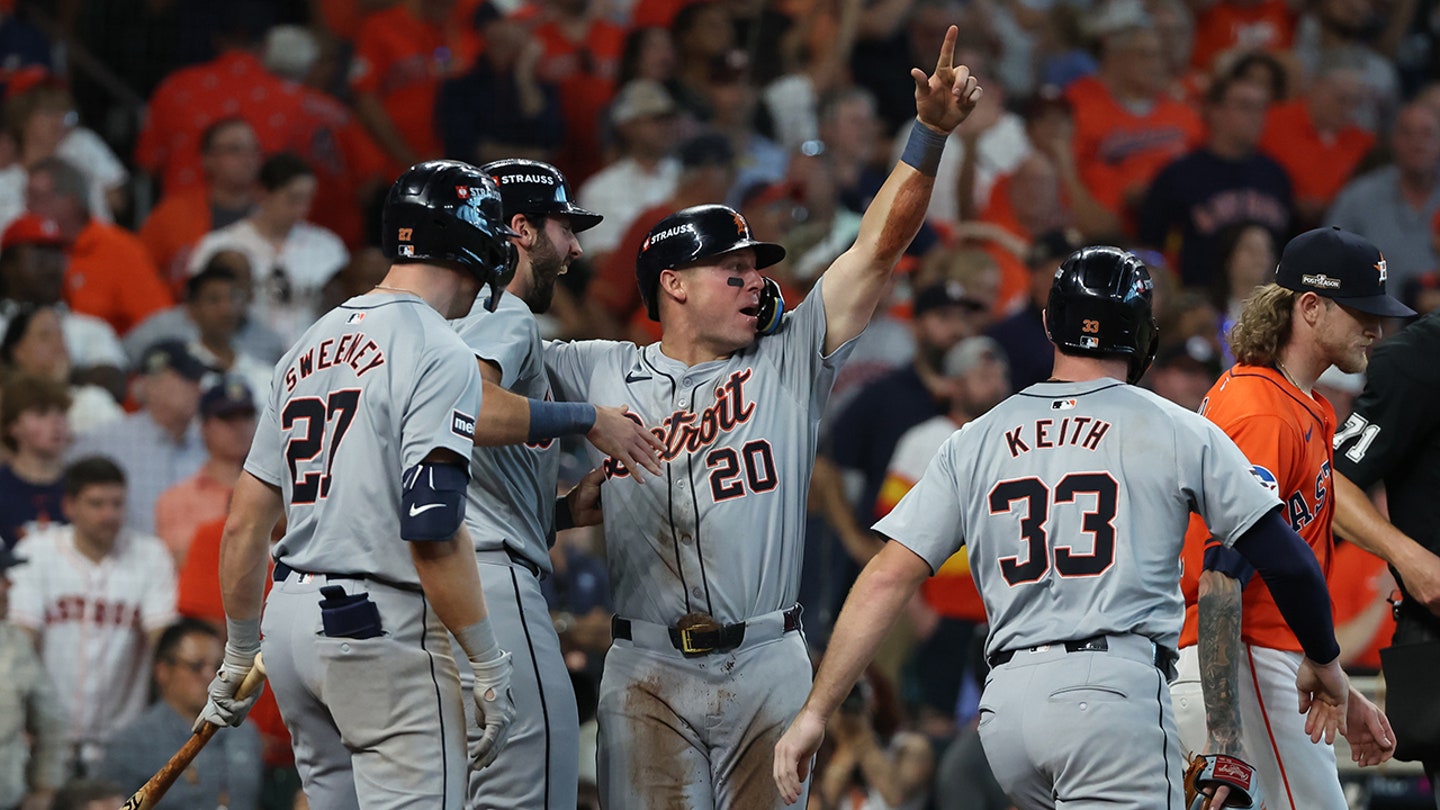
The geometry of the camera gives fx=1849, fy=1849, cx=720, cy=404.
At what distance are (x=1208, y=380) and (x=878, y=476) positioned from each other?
5.58 feet

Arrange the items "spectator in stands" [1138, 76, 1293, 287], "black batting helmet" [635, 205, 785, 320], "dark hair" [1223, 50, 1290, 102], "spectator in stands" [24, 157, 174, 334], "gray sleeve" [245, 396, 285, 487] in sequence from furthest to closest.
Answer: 1. "dark hair" [1223, 50, 1290, 102]
2. "spectator in stands" [1138, 76, 1293, 287]
3. "spectator in stands" [24, 157, 174, 334]
4. "black batting helmet" [635, 205, 785, 320]
5. "gray sleeve" [245, 396, 285, 487]

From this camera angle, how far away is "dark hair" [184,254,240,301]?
9492mm

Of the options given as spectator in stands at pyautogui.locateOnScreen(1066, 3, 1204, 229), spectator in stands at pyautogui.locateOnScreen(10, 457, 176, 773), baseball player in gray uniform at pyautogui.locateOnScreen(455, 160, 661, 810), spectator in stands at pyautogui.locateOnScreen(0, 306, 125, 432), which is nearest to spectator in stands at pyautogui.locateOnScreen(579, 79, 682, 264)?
spectator in stands at pyautogui.locateOnScreen(1066, 3, 1204, 229)

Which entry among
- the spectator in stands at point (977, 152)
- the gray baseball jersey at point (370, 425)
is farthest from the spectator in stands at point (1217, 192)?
the gray baseball jersey at point (370, 425)

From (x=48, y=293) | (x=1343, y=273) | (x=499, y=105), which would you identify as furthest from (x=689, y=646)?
(x=499, y=105)

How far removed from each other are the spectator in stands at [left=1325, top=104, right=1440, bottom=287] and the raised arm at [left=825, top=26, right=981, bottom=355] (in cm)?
659

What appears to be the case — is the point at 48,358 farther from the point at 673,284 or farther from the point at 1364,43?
the point at 1364,43

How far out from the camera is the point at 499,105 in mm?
11133

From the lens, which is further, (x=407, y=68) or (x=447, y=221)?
(x=407, y=68)

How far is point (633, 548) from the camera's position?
5172mm

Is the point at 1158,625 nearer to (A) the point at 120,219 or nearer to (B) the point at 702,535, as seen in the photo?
(B) the point at 702,535

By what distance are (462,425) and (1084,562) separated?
1.50m

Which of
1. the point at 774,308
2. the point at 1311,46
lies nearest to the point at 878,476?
the point at 774,308

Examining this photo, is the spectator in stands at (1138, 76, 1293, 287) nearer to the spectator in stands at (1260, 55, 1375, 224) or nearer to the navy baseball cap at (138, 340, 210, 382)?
the spectator in stands at (1260, 55, 1375, 224)
